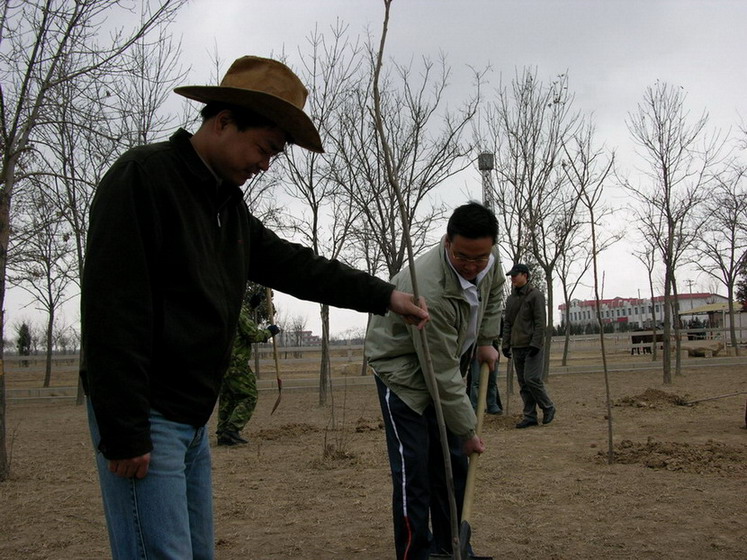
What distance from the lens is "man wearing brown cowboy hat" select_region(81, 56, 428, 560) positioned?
1.62 m

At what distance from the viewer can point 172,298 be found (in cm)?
176

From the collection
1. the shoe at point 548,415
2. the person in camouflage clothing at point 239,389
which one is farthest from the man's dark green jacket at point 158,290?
the shoe at point 548,415

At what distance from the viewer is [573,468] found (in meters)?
5.59

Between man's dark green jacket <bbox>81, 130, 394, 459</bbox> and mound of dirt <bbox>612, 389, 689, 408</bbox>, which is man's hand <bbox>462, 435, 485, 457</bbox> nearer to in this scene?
man's dark green jacket <bbox>81, 130, 394, 459</bbox>

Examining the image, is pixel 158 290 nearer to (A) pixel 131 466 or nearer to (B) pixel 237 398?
(A) pixel 131 466

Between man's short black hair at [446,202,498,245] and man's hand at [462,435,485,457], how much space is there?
0.89 meters

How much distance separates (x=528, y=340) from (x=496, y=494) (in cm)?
329

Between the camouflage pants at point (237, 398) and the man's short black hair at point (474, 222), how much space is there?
4.85m

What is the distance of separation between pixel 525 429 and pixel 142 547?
21.9ft

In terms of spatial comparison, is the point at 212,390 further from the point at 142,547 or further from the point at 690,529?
the point at 690,529

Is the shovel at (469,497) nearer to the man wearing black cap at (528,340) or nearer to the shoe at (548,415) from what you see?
the man wearing black cap at (528,340)

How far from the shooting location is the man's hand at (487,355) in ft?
11.6

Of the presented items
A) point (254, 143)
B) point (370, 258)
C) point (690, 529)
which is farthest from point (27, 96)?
point (370, 258)

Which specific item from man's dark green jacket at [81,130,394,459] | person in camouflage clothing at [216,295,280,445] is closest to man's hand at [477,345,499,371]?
man's dark green jacket at [81,130,394,459]
